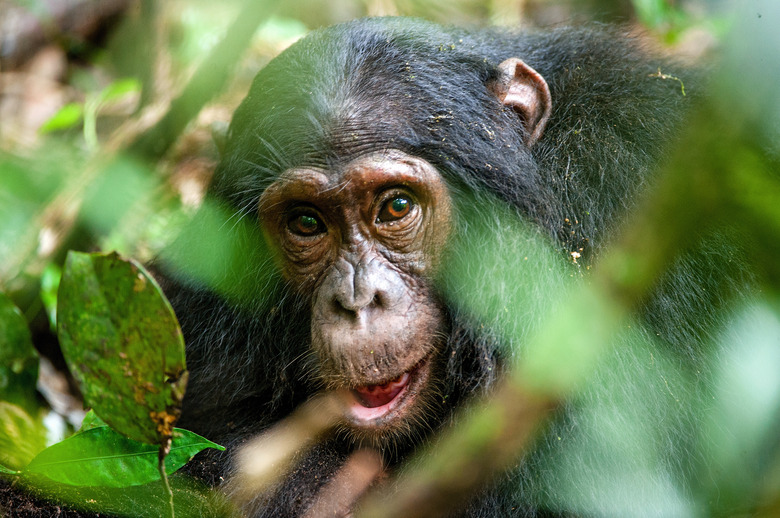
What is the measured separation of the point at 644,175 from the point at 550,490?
133 cm

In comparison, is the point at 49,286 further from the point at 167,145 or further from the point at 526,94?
the point at 526,94

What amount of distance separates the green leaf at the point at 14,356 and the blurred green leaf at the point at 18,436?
6cm

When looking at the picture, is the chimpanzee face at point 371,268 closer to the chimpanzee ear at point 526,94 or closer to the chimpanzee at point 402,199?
the chimpanzee at point 402,199

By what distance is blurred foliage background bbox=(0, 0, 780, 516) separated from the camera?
1.07 metres

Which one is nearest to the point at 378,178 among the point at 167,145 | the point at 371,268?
the point at 371,268

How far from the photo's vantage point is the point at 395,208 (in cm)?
301

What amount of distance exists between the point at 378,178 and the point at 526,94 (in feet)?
2.71

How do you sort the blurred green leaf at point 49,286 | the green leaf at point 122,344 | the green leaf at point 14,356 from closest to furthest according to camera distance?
the green leaf at point 122,344, the green leaf at point 14,356, the blurred green leaf at point 49,286

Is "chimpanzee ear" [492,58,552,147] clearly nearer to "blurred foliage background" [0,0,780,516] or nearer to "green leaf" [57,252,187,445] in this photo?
"blurred foliage background" [0,0,780,516]

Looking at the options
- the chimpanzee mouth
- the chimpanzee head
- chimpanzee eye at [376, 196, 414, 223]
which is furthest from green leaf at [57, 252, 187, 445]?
chimpanzee eye at [376, 196, 414, 223]

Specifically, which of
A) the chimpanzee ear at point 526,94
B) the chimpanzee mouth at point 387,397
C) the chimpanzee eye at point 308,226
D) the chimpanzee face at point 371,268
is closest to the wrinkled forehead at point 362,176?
the chimpanzee face at point 371,268

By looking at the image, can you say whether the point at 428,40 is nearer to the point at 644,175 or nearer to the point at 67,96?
the point at 644,175

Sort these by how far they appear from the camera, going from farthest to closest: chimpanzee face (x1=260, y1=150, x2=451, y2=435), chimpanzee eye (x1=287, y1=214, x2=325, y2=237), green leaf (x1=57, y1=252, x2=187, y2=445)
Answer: chimpanzee eye (x1=287, y1=214, x2=325, y2=237), chimpanzee face (x1=260, y1=150, x2=451, y2=435), green leaf (x1=57, y1=252, x2=187, y2=445)

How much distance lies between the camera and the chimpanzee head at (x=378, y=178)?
9.23 ft
